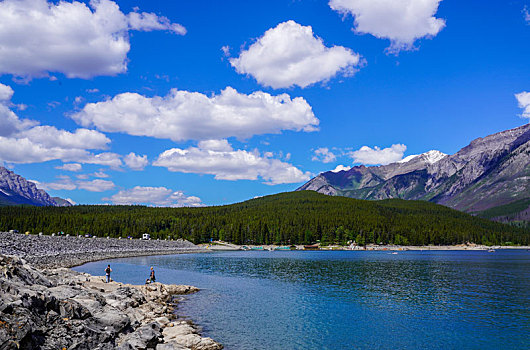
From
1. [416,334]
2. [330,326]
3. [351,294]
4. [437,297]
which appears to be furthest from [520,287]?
[330,326]

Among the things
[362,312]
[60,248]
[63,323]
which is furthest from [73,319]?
[60,248]

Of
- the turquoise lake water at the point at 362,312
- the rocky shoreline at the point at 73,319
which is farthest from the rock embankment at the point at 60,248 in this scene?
the rocky shoreline at the point at 73,319

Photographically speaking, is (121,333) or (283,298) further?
(283,298)

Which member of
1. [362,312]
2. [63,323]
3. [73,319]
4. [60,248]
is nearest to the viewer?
[63,323]

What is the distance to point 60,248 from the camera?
123875mm

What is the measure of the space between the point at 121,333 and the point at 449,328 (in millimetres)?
33547

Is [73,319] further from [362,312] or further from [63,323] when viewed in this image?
[362,312]

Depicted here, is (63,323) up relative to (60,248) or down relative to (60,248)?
up

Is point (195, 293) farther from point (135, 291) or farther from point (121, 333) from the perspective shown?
point (121, 333)

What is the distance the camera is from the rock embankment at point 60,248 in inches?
3551

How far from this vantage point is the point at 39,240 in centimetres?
12088

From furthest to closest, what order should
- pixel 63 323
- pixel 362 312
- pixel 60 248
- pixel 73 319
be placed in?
1. pixel 60 248
2. pixel 362 312
3. pixel 73 319
4. pixel 63 323

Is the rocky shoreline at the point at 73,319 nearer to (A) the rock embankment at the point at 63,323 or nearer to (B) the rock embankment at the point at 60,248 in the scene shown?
(A) the rock embankment at the point at 63,323

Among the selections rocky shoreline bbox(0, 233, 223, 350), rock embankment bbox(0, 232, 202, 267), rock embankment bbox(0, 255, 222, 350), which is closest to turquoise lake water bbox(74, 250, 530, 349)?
rocky shoreline bbox(0, 233, 223, 350)
